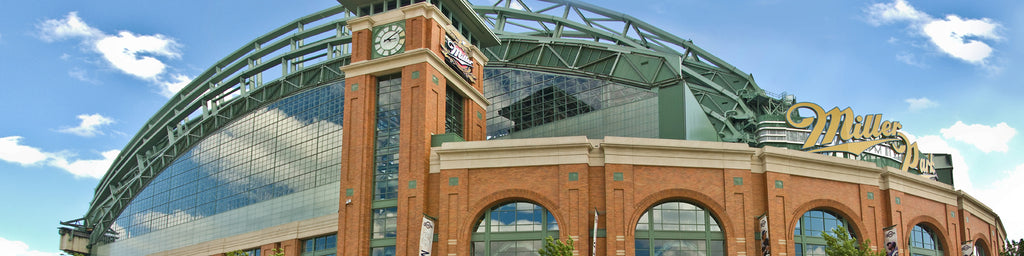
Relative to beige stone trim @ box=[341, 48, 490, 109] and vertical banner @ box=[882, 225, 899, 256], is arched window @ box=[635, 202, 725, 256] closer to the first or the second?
vertical banner @ box=[882, 225, 899, 256]

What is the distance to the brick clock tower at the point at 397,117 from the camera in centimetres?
5909

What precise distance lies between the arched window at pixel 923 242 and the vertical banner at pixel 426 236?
31.0 m

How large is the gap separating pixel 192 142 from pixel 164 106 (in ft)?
33.6

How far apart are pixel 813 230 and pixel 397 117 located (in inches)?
1039

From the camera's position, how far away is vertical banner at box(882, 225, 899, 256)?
2383 inches

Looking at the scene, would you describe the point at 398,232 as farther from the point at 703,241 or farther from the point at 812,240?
the point at 812,240

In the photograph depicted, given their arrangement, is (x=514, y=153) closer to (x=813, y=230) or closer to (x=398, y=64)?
(x=398, y=64)

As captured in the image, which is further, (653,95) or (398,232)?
(653,95)

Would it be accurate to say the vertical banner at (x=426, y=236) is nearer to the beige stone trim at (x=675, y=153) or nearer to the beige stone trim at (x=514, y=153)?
the beige stone trim at (x=514, y=153)

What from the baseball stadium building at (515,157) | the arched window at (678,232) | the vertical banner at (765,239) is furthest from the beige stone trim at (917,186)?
the arched window at (678,232)

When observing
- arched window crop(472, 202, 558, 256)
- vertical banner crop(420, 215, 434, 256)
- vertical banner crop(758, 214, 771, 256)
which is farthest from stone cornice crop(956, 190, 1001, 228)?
vertical banner crop(420, 215, 434, 256)

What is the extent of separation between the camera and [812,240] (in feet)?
195

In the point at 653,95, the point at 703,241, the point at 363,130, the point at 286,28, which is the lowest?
the point at 703,241

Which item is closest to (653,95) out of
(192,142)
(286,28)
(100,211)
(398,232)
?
(398,232)
